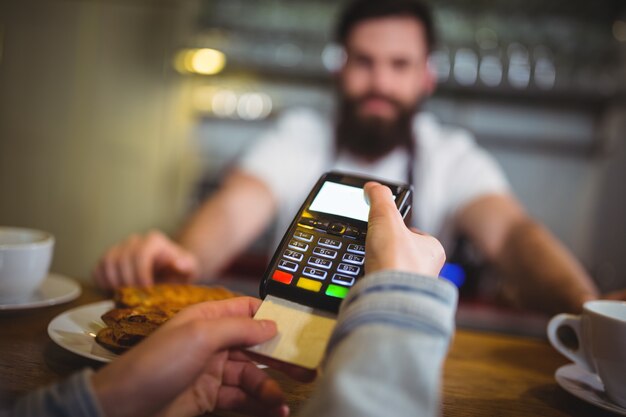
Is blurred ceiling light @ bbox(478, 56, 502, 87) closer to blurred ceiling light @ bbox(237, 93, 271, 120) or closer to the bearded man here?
the bearded man

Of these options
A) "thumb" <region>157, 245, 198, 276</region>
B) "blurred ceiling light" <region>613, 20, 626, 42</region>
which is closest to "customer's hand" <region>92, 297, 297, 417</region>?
"thumb" <region>157, 245, 198, 276</region>

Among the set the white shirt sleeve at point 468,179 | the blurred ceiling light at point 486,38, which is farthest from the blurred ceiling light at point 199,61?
the white shirt sleeve at point 468,179

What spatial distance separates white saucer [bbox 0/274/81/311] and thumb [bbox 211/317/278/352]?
0.32 meters

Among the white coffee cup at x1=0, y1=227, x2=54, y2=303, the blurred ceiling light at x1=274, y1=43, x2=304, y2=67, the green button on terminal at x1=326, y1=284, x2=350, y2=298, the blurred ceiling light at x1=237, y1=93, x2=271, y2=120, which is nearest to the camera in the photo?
the green button on terminal at x1=326, y1=284, x2=350, y2=298

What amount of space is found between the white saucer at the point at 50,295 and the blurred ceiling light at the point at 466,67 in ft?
6.00

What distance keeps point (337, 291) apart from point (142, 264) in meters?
0.42

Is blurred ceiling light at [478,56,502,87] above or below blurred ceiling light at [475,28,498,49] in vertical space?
below

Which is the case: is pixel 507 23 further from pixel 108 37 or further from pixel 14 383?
pixel 14 383

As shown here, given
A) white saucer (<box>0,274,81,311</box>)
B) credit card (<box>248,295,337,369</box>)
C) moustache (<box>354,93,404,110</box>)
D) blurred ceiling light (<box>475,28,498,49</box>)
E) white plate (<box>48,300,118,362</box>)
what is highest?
blurred ceiling light (<box>475,28,498,49</box>)

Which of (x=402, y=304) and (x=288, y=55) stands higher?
(x=288, y=55)

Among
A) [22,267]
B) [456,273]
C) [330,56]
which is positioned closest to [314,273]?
[22,267]

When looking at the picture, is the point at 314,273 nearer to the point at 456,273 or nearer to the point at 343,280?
the point at 343,280

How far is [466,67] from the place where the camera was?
226 cm

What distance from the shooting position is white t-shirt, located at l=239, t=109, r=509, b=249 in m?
1.52
